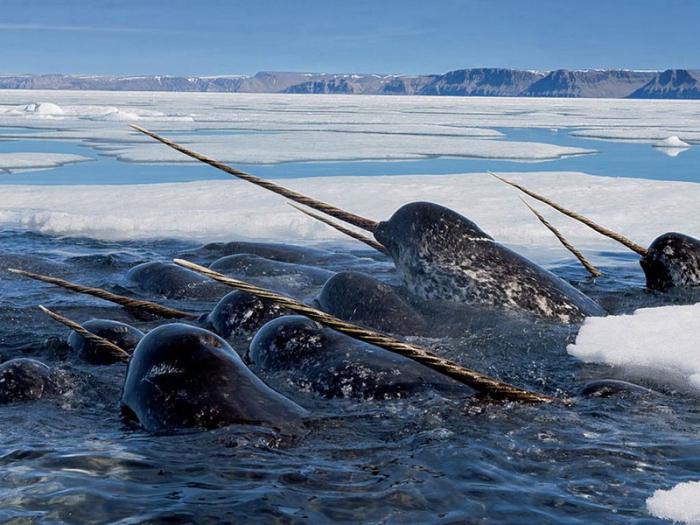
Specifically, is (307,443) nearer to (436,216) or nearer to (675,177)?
(436,216)

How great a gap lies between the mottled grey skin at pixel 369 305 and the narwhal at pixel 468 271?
1.48 feet

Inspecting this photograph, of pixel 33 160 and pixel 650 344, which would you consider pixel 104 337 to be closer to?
pixel 650 344

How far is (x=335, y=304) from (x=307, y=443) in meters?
2.69

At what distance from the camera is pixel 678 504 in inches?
130

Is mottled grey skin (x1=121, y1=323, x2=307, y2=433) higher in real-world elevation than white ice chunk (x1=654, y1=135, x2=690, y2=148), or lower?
lower

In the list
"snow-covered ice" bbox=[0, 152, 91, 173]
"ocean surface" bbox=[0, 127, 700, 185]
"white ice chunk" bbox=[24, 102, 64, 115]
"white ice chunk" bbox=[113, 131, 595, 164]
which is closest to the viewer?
"ocean surface" bbox=[0, 127, 700, 185]

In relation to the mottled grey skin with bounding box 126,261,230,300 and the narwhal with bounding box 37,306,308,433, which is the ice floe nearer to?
the mottled grey skin with bounding box 126,261,230,300

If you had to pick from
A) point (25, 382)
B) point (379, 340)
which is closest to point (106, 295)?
point (25, 382)

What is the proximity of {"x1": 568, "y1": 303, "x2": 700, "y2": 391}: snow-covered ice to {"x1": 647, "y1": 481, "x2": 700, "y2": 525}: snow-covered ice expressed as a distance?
1.83m

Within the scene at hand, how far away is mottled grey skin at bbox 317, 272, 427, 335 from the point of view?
651 centimetres

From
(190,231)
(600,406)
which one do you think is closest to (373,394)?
(600,406)

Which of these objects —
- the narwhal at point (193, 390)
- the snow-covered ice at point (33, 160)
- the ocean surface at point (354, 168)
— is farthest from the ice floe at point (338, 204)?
the narwhal at point (193, 390)

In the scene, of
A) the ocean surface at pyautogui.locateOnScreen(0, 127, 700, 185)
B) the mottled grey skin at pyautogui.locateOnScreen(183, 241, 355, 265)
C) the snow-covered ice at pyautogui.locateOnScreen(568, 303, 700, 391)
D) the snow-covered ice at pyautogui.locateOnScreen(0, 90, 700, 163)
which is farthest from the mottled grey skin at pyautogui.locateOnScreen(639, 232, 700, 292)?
the snow-covered ice at pyautogui.locateOnScreen(0, 90, 700, 163)

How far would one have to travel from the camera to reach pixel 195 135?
107ft
